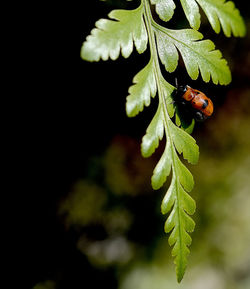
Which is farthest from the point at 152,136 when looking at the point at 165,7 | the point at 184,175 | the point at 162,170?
the point at 165,7

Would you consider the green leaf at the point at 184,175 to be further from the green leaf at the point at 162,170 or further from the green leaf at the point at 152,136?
the green leaf at the point at 152,136

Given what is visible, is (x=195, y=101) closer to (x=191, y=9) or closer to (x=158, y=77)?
(x=158, y=77)

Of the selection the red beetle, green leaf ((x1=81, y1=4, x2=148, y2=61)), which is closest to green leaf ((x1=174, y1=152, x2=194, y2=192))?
the red beetle

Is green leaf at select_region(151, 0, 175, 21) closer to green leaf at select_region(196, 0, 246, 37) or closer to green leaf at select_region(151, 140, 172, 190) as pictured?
green leaf at select_region(196, 0, 246, 37)

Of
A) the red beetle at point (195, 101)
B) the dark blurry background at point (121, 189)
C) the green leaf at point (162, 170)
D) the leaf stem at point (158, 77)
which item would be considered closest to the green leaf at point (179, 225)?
the leaf stem at point (158, 77)

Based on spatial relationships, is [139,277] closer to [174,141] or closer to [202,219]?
[202,219]
